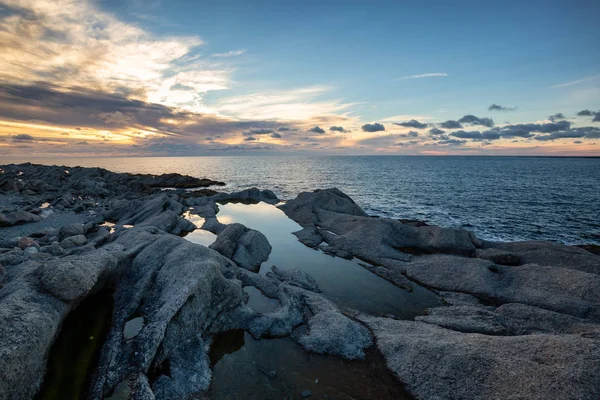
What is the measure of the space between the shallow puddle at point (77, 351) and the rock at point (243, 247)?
36.8 ft

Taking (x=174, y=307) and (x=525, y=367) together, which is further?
(x=174, y=307)

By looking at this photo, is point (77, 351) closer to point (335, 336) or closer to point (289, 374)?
point (289, 374)

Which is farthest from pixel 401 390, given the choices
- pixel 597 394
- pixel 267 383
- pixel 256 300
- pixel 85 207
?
pixel 85 207

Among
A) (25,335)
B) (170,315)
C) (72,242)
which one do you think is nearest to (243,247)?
(170,315)

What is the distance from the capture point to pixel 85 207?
51.2 metres

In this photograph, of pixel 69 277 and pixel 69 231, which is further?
pixel 69 231

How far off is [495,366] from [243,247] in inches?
808

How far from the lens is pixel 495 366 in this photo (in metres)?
11.5

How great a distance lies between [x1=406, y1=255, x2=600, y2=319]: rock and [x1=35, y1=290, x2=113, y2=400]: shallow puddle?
22.0 meters

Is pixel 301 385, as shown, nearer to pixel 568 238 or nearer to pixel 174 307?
pixel 174 307

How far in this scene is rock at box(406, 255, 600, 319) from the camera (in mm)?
17938

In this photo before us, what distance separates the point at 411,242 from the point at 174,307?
26.1 meters

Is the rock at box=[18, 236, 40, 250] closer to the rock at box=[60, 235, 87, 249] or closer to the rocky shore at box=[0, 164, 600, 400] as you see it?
the rocky shore at box=[0, 164, 600, 400]

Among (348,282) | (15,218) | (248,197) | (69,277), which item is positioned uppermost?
(69,277)
